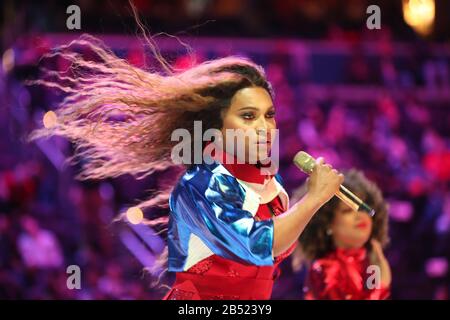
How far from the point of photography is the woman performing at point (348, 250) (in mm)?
4516

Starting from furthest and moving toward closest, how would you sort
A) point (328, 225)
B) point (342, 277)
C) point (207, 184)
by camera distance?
point (328, 225) < point (342, 277) < point (207, 184)

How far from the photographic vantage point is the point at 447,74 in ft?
32.2

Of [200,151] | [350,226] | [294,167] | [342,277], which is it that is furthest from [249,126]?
[294,167]

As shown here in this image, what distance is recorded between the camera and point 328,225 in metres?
4.64

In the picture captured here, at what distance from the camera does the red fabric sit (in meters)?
4.50

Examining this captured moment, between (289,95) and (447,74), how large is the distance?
194 centimetres

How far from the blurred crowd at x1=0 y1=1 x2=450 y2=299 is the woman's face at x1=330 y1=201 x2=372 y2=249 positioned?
52cm

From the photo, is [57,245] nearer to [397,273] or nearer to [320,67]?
[397,273]

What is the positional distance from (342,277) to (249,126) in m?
1.18

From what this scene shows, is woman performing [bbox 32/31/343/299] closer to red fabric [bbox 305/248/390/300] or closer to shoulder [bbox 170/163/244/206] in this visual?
shoulder [bbox 170/163/244/206]

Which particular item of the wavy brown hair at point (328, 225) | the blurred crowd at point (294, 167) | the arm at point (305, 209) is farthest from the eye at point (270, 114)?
the blurred crowd at point (294, 167)

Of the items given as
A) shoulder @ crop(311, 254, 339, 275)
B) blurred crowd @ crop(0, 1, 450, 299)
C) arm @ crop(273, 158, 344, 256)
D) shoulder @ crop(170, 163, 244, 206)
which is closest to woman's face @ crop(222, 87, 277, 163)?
shoulder @ crop(170, 163, 244, 206)

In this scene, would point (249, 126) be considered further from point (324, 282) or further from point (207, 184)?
point (324, 282)

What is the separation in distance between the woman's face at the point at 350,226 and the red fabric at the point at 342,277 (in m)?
0.04
